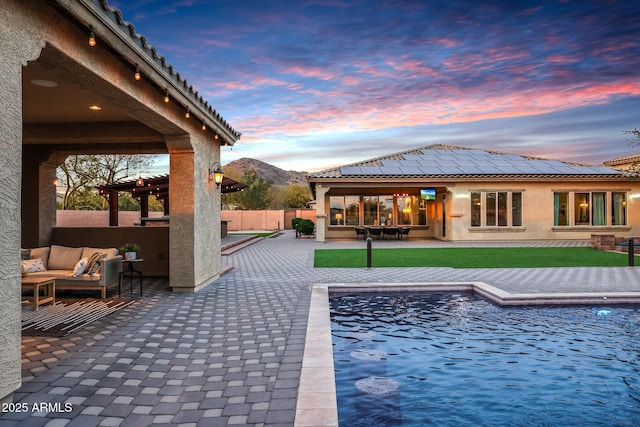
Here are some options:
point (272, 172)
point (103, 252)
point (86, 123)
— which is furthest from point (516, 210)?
point (272, 172)

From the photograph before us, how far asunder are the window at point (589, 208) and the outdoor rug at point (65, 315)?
20524 mm

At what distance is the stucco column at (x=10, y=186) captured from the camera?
3.03 m

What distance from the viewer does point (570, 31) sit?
11422 mm

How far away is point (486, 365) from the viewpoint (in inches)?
176

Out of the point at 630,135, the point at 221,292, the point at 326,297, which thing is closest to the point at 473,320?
the point at 326,297

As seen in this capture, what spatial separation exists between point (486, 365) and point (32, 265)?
25.7 feet

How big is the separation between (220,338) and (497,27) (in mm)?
11294

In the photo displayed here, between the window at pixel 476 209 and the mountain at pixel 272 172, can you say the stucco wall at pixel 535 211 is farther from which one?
the mountain at pixel 272 172

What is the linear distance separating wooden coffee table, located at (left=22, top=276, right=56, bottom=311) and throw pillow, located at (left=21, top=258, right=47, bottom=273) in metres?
0.41

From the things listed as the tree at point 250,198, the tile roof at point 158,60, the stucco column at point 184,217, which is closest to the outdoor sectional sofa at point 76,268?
the stucco column at point 184,217

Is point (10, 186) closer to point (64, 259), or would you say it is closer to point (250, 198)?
point (64, 259)

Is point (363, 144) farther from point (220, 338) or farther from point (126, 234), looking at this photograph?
point (220, 338)

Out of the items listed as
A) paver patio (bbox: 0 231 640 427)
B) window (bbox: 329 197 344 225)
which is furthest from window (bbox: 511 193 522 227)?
paver patio (bbox: 0 231 640 427)

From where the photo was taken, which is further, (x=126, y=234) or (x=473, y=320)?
(x=126, y=234)
